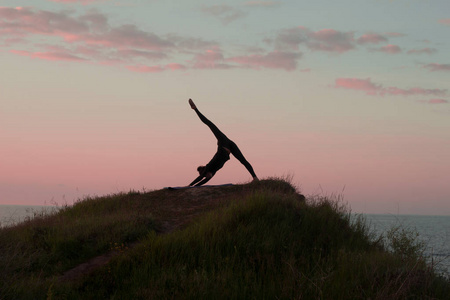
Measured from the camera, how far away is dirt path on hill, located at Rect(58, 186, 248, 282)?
1052 centimetres

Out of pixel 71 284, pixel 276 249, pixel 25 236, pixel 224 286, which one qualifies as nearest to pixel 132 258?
pixel 71 284

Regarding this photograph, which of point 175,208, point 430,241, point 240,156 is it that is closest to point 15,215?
point 175,208

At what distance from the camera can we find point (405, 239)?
49.4 feet

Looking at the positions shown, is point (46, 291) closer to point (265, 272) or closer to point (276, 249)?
point (265, 272)

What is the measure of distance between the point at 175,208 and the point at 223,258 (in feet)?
21.1

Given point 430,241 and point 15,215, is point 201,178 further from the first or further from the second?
point 430,241

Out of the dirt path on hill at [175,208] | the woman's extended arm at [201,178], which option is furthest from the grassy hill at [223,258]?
the woman's extended arm at [201,178]

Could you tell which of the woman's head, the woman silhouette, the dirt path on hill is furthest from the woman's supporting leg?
the woman's head

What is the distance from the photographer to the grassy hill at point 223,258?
8.62 m

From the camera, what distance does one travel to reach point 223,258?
10.1 meters

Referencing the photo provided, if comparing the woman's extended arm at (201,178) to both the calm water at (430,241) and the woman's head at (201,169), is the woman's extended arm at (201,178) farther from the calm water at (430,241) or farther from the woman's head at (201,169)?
the calm water at (430,241)

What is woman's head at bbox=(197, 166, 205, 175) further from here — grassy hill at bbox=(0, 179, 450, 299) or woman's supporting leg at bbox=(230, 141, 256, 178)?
grassy hill at bbox=(0, 179, 450, 299)

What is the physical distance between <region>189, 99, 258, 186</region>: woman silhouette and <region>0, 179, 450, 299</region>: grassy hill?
415 centimetres

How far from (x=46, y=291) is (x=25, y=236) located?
4454 mm
